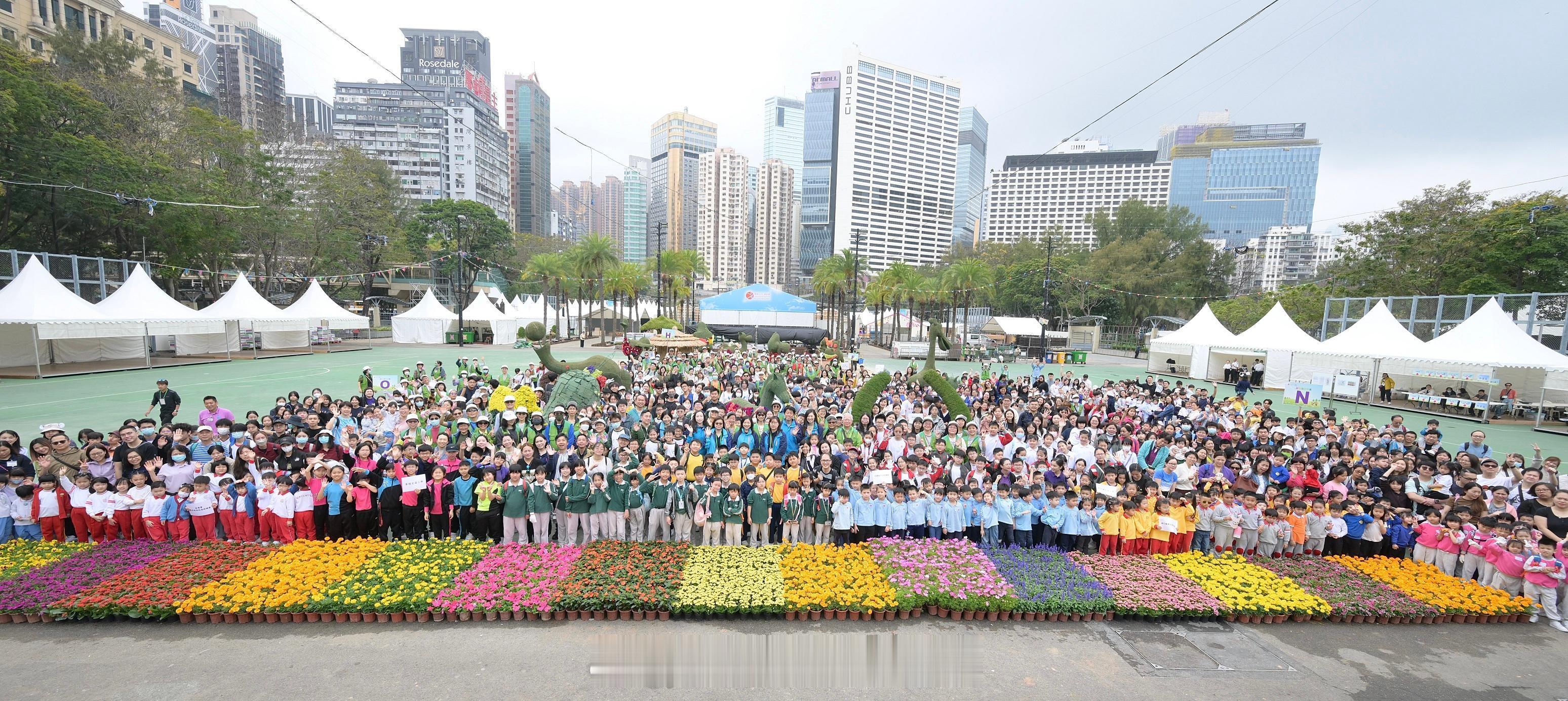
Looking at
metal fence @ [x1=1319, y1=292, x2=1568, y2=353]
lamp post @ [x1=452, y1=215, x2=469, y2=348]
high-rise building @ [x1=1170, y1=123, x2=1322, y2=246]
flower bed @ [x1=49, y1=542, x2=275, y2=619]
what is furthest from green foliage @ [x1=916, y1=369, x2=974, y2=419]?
high-rise building @ [x1=1170, y1=123, x2=1322, y2=246]

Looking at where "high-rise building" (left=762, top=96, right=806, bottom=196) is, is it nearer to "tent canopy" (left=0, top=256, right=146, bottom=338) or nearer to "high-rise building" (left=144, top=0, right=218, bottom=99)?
"high-rise building" (left=144, top=0, right=218, bottom=99)

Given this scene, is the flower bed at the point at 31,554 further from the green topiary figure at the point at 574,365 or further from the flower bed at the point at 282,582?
the green topiary figure at the point at 574,365

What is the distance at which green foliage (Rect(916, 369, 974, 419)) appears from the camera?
39.7 ft

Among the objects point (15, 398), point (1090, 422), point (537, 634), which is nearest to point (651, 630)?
point (537, 634)


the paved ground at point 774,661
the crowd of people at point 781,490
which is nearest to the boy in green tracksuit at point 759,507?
the crowd of people at point 781,490

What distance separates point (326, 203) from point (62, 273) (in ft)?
55.9

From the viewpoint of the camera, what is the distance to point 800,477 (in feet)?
26.0

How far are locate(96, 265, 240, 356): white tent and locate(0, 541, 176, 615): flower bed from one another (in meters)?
21.1

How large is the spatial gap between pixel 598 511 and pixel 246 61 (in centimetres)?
11261

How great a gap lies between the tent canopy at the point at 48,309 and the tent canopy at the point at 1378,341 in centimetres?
4206

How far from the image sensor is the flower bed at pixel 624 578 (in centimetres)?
619

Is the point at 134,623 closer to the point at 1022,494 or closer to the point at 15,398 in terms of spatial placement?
the point at 1022,494

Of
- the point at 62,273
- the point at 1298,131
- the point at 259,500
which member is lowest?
the point at 259,500

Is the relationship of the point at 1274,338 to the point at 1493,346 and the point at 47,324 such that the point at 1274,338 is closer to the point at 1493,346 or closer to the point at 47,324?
the point at 1493,346
